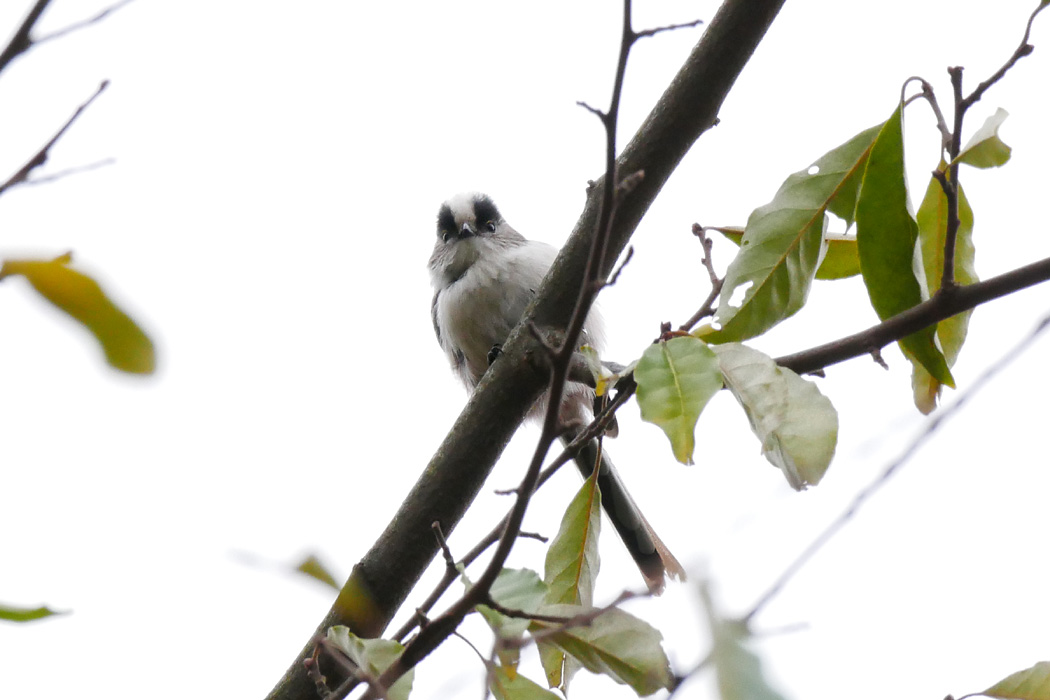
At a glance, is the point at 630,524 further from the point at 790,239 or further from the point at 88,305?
the point at 88,305

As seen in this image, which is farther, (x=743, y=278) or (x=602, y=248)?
(x=743, y=278)

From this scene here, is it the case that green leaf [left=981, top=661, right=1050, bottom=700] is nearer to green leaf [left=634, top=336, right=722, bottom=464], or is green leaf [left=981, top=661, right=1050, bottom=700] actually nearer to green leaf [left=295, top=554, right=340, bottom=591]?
green leaf [left=634, top=336, right=722, bottom=464]

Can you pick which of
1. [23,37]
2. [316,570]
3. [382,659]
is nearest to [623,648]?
[382,659]

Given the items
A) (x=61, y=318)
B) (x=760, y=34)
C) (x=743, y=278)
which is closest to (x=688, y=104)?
(x=760, y=34)

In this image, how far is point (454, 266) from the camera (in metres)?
3.65

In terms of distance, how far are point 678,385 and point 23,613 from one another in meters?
0.75

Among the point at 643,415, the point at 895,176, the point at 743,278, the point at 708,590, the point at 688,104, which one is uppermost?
the point at 688,104

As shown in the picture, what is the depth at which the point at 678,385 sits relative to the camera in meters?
1.24

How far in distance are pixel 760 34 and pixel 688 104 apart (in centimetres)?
17

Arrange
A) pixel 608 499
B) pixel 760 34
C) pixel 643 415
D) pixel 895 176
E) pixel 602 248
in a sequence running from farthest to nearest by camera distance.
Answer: pixel 608 499, pixel 760 34, pixel 895 176, pixel 643 415, pixel 602 248

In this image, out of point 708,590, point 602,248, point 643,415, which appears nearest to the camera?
point 708,590

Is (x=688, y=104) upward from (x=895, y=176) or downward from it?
upward

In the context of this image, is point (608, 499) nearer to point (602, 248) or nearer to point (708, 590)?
point (602, 248)

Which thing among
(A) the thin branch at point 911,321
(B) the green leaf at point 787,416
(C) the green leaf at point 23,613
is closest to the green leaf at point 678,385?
(B) the green leaf at point 787,416
